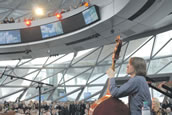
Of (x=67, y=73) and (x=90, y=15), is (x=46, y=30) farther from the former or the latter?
(x=67, y=73)

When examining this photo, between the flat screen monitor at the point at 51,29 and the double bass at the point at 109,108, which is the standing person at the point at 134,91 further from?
the flat screen monitor at the point at 51,29

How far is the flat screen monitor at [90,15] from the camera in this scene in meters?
11.9

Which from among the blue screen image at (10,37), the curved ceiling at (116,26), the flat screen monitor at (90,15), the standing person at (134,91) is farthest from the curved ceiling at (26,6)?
the standing person at (134,91)

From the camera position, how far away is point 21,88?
21.2 metres

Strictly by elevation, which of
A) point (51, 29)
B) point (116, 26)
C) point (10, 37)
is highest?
point (51, 29)

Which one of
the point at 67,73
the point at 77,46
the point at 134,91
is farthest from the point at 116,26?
the point at 134,91

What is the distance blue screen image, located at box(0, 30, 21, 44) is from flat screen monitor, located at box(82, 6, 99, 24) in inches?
256

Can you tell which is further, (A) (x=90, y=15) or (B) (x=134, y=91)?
(A) (x=90, y=15)

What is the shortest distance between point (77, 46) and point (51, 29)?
10.8 feet

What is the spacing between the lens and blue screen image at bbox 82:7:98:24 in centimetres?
1191

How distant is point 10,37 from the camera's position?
50.9 feet

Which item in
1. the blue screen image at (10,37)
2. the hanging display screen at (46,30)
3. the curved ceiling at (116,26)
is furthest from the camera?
the blue screen image at (10,37)

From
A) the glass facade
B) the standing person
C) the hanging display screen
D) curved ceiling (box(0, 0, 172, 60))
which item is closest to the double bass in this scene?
the standing person

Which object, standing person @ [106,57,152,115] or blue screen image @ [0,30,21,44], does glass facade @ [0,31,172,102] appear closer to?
blue screen image @ [0,30,21,44]
